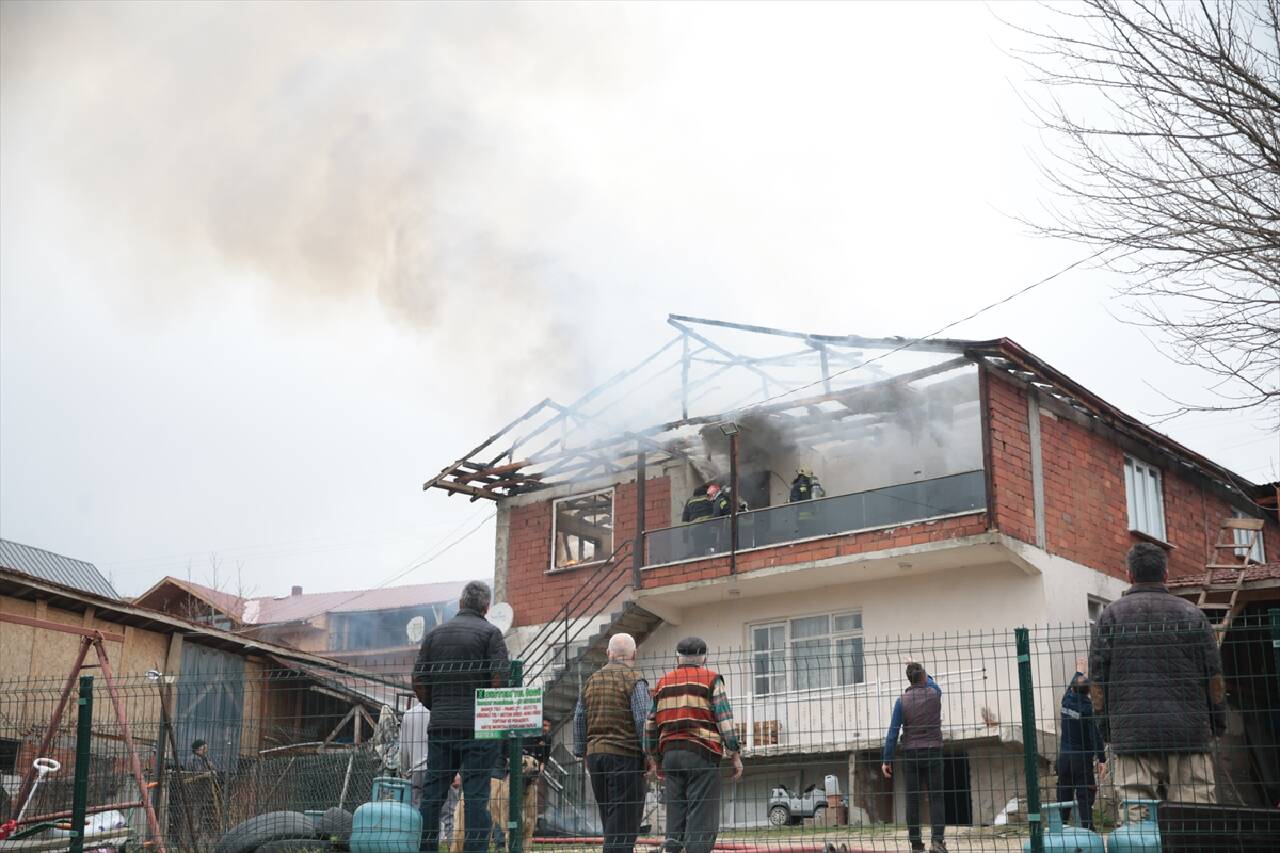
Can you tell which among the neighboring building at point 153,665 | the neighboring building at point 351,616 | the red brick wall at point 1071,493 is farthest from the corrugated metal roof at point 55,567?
the red brick wall at point 1071,493

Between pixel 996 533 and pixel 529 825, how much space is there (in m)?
9.77

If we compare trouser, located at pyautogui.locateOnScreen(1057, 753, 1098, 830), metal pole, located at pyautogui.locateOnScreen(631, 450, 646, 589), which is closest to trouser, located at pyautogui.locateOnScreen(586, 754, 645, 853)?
trouser, located at pyautogui.locateOnScreen(1057, 753, 1098, 830)

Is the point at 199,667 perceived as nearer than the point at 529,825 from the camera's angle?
No

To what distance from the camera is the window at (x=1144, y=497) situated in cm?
2478

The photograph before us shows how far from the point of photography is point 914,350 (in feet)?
73.9

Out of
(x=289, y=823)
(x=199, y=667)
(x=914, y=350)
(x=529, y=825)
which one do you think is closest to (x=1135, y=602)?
(x=289, y=823)

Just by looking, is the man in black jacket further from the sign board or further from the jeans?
the sign board

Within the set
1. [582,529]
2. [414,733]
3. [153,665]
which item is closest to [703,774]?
[414,733]

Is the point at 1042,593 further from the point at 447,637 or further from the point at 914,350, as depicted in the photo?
the point at 447,637

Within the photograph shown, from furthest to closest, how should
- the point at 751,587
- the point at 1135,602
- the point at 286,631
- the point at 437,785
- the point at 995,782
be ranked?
the point at 286,631 < the point at 751,587 < the point at 995,782 < the point at 437,785 < the point at 1135,602

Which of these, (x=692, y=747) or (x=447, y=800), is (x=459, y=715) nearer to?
(x=692, y=747)

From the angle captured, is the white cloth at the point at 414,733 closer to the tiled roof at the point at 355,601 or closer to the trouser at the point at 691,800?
the trouser at the point at 691,800

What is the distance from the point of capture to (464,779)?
9.16m

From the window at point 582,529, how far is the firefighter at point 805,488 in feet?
15.9
